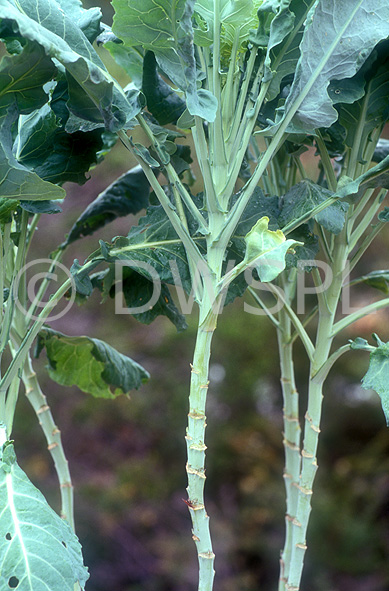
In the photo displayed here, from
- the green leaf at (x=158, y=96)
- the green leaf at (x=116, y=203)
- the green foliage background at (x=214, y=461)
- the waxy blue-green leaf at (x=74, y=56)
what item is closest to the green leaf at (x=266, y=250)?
the waxy blue-green leaf at (x=74, y=56)

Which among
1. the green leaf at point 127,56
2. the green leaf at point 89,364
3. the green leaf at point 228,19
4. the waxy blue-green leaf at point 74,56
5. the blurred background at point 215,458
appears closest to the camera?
the waxy blue-green leaf at point 74,56

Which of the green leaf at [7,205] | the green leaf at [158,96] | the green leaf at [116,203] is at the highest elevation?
the green leaf at [158,96]

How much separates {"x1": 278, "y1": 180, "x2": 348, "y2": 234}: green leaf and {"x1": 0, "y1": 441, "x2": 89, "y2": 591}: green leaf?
47 cm

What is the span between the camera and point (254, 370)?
2.59 meters

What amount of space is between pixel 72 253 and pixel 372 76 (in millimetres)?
2045

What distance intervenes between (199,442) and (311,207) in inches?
13.5

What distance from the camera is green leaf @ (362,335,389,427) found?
0.72 metres

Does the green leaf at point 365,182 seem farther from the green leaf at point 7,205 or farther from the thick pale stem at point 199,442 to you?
the green leaf at point 7,205

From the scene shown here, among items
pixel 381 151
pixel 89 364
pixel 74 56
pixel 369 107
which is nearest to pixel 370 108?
pixel 369 107

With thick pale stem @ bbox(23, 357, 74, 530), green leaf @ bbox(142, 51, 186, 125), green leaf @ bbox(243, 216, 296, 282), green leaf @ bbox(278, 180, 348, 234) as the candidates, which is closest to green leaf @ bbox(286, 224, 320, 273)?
green leaf @ bbox(278, 180, 348, 234)

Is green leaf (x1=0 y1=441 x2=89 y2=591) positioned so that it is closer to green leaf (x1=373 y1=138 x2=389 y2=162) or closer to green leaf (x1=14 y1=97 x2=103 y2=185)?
green leaf (x1=14 y1=97 x2=103 y2=185)

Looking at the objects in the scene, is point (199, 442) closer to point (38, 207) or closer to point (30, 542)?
point (30, 542)

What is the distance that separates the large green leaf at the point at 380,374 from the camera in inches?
28.2

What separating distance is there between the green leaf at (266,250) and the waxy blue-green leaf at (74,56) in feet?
0.70
